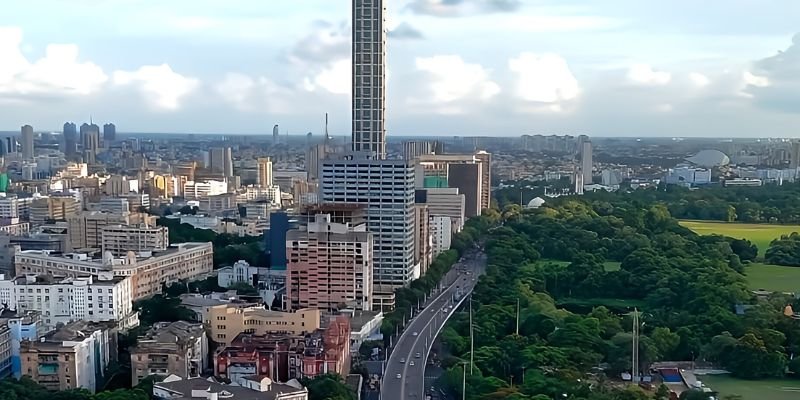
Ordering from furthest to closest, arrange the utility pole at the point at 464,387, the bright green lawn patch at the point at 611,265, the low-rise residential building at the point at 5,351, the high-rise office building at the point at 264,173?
the high-rise office building at the point at 264,173 → the bright green lawn patch at the point at 611,265 → the low-rise residential building at the point at 5,351 → the utility pole at the point at 464,387

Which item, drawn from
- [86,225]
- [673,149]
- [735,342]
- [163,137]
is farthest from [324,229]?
[163,137]

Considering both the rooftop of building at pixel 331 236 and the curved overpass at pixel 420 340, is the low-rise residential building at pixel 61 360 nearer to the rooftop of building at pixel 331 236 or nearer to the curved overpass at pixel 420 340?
the curved overpass at pixel 420 340

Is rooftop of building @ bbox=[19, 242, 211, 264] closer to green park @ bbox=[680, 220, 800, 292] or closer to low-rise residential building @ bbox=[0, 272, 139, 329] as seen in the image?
low-rise residential building @ bbox=[0, 272, 139, 329]

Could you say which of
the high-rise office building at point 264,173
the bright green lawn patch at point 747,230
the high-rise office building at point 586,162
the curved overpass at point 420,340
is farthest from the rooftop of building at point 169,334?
the high-rise office building at point 586,162

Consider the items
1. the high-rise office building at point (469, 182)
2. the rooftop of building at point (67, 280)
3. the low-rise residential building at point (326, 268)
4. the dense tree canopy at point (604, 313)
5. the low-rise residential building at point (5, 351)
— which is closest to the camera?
the dense tree canopy at point (604, 313)

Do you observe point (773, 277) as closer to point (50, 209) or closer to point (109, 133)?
point (50, 209)

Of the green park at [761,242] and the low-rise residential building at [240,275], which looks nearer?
the low-rise residential building at [240,275]
